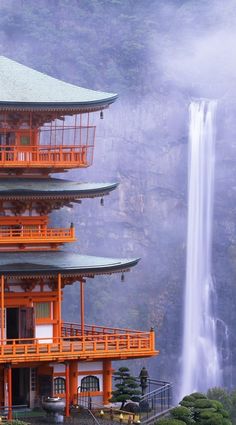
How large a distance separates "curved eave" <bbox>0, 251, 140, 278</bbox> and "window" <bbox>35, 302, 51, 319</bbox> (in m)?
1.68

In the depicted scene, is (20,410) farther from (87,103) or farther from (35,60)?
(35,60)

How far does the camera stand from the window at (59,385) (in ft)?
181

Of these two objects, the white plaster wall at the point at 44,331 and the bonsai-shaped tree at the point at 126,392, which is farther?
the white plaster wall at the point at 44,331

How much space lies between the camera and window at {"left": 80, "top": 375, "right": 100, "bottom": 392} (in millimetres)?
55781

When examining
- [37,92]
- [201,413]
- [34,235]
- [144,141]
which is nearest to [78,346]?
[34,235]

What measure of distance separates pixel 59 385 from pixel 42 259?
14.0ft

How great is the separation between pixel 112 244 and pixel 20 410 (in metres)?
77.8

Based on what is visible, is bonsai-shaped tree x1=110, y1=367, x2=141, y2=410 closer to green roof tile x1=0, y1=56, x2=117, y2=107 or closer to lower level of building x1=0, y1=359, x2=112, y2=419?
lower level of building x1=0, y1=359, x2=112, y2=419

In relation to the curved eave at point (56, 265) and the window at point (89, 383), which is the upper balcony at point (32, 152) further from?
the window at point (89, 383)

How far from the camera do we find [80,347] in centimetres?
5434

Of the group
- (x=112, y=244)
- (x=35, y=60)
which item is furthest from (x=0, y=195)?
(x=35, y=60)

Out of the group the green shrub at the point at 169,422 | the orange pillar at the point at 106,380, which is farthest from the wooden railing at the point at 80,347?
the green shrub at the point at 169,422

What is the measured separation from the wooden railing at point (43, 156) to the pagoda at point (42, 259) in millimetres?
34

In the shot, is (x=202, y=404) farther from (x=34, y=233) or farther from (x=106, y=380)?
(x=34, y=233)
